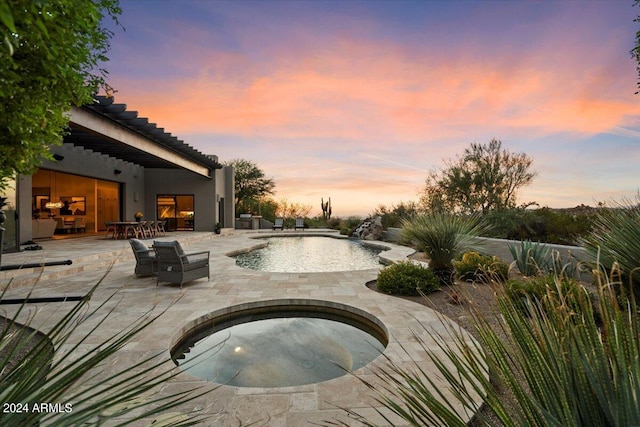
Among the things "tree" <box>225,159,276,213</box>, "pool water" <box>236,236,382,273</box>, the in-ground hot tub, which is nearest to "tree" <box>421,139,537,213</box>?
"pool water" <box>236,236,382,273</box>

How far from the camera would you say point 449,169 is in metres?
16.5

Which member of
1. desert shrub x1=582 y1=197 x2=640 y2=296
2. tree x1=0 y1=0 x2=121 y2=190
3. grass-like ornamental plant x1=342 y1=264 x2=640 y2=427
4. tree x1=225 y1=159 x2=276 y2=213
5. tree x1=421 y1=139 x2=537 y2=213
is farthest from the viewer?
tree x1=225 y1=159 x2=276 y2=213

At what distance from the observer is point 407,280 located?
204 inches

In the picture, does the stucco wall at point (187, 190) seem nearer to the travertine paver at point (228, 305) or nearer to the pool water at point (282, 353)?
the travertine paver at point (228, 305)

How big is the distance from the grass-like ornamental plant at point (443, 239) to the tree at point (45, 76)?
513cm

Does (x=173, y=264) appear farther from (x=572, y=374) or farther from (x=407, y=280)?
(x=572, y=374)

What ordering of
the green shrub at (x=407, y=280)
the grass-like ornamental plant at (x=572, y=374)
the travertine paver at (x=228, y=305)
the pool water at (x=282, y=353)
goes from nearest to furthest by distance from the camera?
the grass-like ornamental plant at (x=572, y=374)
the travertine paver at (x=228, y=305)
the pool water at (x=282, y=353)
the green shrub at (x=407, y=280)

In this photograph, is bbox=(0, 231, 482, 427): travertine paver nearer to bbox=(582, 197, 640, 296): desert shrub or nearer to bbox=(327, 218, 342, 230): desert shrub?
bbox=(582, 197, 640, 296): desert shrub

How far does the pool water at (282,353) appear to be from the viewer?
293 cm

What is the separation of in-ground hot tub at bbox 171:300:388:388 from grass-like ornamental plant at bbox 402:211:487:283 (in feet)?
6.84

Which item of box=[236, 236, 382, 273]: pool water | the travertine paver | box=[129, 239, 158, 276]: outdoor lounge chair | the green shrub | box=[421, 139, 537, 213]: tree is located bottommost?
box=[236, 236, 382, 273]: pool water

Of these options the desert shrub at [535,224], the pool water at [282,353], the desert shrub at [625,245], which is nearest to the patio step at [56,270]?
the pool water at [282,353]

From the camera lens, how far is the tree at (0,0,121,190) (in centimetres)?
181

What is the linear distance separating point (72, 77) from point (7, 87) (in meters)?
0.46
